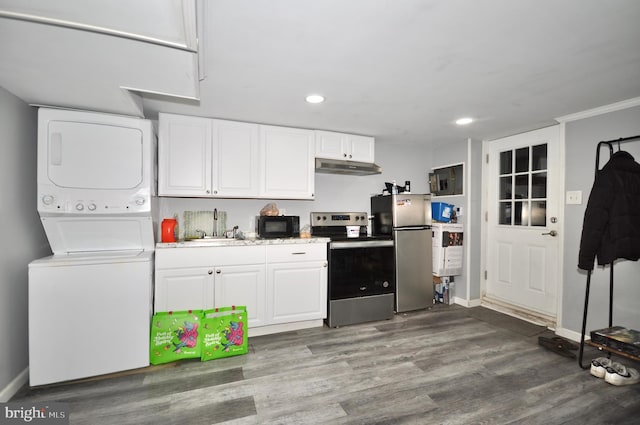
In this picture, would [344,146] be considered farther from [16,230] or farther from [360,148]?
[16,230]

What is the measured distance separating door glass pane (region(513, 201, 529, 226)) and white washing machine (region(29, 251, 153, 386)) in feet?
13.2

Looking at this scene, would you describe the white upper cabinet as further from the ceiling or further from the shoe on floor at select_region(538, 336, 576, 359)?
the shoe on floor at select_region(538, 336, 576, 359)

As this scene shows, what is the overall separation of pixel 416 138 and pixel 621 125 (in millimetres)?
1911

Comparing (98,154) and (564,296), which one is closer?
(98,154)

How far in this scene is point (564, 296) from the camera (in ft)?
9.89

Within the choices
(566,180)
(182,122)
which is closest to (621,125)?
(566,180)

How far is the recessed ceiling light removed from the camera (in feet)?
7.92

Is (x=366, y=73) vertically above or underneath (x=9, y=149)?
above

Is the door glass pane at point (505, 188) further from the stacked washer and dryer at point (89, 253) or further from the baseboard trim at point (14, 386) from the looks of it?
the baseboard trim at point (14, 386)

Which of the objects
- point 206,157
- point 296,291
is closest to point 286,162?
point 206,157

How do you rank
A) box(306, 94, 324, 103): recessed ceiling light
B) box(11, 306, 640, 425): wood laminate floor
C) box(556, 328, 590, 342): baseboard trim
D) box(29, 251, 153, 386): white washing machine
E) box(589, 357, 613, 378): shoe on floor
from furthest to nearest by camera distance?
box(556, 328, 590, 342): baseboard trim
box(306, 94, 324, 103): recessed ceiling light
box(589, 357, 613, 378): shoe on floor
box(29, 251, 153, 386): white washing machine
box(11, 306, 640, 425): wood laminate floor

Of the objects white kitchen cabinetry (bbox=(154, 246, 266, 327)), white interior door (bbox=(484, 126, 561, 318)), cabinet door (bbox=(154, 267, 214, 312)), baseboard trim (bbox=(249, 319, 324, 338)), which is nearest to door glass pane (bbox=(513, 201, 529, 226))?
white interior door (bbox=(484, 126, 561, 318))

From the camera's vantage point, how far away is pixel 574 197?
293 cm

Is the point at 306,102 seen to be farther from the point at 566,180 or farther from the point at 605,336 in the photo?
the point at 605,336
